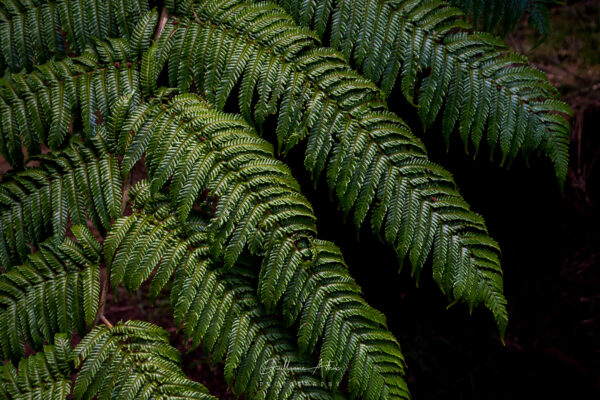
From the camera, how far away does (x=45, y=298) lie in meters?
1.56

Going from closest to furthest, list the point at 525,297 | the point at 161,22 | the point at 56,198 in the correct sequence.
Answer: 1. the point at 56,198
2. the point at 161,22
3. the point at 525,297

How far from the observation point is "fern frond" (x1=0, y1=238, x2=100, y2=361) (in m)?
1.54

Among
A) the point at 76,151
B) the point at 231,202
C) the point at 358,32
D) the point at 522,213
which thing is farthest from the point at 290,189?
the point at 522,213

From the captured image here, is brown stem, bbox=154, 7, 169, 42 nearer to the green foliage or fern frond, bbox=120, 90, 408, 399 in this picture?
the green foliage

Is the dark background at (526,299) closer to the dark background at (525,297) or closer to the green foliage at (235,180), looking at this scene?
the dark background at (525,297)

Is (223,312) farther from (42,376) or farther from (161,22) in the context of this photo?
(161,22)

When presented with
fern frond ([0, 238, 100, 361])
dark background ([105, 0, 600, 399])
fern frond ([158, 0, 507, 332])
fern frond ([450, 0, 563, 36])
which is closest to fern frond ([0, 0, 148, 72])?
fern frond ([158, 0, 507, 332])

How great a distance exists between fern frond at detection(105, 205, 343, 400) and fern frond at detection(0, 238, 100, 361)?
0.17 m

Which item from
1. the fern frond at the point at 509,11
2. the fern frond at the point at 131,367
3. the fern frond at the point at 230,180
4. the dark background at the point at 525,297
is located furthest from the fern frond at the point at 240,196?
the dark background at the point at 525,297

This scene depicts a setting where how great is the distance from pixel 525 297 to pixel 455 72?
1813mm

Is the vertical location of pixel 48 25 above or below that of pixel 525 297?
above

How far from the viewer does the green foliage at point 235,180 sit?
145 centimetres

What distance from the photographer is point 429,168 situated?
149cm

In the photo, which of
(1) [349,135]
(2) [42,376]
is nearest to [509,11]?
(1) [349,135]
